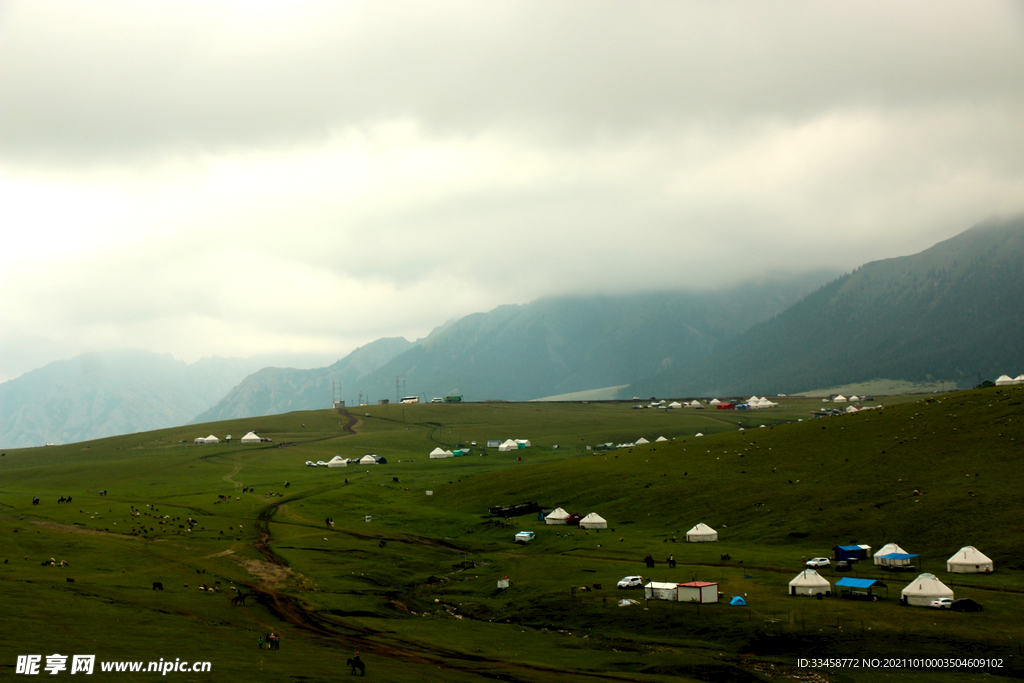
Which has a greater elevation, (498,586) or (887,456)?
(887,456)

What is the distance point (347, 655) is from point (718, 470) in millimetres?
86768

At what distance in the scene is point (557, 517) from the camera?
373ft

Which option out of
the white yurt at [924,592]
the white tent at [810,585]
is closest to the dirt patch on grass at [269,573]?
the white tent at [810,585]

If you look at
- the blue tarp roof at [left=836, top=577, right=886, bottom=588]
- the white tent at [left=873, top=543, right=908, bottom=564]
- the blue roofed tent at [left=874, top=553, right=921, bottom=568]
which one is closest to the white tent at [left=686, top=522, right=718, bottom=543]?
the white tent at [left=873, top=543, right=908, bottom=564]

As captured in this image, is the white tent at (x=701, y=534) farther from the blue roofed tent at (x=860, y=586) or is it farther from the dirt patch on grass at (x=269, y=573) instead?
the dirt patch on grass at (x=269, y=573)

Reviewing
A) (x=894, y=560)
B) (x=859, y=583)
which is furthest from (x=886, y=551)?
(x=859, y=583)

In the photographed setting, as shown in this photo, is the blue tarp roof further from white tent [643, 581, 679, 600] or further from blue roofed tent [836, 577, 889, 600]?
white tent [643, 581, 679, 600]

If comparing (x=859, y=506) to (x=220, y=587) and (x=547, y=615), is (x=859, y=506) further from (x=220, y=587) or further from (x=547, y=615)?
(x=220, y=587)

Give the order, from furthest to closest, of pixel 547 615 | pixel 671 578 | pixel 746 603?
pixel 671 578
pixel 547 615
pixel 746 603

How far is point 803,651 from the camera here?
5800 cm

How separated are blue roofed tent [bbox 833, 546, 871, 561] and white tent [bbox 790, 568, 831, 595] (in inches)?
544

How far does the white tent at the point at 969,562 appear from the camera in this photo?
75125 mm

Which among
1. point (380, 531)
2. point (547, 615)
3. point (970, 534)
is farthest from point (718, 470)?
point (547, 615)

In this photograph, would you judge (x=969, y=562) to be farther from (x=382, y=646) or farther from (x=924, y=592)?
(x=382, y=646)
